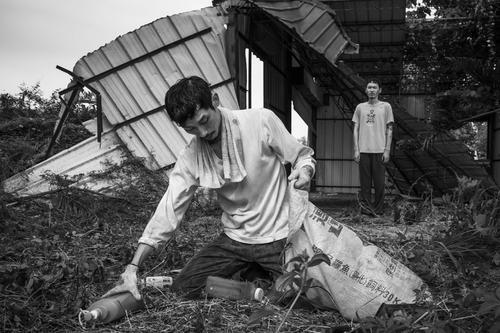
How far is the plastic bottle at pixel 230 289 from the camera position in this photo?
2.74m

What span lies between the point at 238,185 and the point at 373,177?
391cm

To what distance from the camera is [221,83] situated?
725 cm

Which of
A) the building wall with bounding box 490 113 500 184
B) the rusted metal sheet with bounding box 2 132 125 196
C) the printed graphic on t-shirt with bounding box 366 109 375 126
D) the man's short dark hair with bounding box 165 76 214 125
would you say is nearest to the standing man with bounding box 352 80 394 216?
the printed graphic on t-shirt with bounding box 366 109 375 126

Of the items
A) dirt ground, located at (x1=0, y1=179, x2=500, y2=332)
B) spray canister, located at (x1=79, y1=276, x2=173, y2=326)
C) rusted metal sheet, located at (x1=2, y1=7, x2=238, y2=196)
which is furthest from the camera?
rusted metal sheet, located at (x1=2, y1=7, x2=238, y2=196)

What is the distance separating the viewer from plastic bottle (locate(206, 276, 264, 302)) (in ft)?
8.99

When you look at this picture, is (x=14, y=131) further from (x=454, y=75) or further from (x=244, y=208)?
(x=454, y=75)

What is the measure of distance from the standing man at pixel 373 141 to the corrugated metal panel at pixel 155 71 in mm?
1929

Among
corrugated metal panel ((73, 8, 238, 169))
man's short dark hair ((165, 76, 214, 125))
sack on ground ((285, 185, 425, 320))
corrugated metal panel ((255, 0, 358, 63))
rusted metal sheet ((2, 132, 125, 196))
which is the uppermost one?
corrugated metal panel ((255, 0, 358, 63))

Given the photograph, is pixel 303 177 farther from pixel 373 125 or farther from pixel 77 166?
pixel 77 166

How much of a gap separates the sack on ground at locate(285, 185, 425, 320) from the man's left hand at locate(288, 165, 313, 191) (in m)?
0.04

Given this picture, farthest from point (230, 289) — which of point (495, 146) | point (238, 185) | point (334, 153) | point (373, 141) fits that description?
point (334, 153)

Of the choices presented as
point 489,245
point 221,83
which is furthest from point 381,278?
point 221,83

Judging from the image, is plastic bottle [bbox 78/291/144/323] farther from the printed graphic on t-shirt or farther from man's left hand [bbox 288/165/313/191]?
the printed graphic on t-shirt

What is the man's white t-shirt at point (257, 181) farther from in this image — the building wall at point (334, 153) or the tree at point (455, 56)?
the building wall at point (334, 153)
